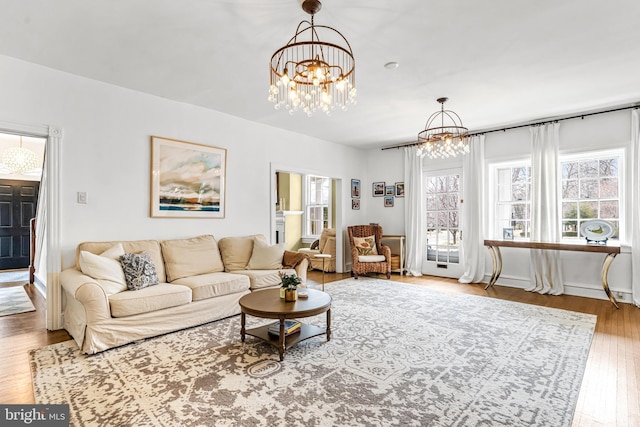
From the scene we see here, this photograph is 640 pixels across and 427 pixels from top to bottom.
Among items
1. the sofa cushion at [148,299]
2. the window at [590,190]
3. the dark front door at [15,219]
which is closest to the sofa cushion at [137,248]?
the sofa cushion at [148,299]

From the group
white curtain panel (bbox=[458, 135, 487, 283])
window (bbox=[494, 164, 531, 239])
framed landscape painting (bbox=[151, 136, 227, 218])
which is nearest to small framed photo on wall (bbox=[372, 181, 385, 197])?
white curtain panel (bbox=[458, 135, 487, 283])

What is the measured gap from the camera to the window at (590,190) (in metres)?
4.70

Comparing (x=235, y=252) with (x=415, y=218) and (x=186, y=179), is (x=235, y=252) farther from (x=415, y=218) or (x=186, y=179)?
(x=415, y=218)

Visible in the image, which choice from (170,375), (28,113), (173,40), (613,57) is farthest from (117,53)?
(613,57)

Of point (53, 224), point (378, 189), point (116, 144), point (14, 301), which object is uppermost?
point (116, 144)

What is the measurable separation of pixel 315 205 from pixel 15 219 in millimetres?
6597

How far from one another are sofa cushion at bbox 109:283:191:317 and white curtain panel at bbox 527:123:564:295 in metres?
5.05

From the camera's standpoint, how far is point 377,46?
2850mm

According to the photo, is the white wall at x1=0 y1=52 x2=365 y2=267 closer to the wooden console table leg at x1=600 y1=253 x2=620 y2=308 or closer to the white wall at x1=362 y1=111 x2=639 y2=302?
the white wall at x1=362 y1=111 x2=639 y2=302

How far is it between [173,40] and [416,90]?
2607mm

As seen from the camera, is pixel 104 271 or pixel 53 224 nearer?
pixel 104 271

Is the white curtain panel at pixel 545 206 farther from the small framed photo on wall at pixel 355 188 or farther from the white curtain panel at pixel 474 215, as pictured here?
the small framed photo on wall at pixel 355 188

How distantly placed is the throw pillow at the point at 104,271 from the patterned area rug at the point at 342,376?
0.57 meters

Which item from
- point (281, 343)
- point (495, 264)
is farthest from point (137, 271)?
point (495, 264)
